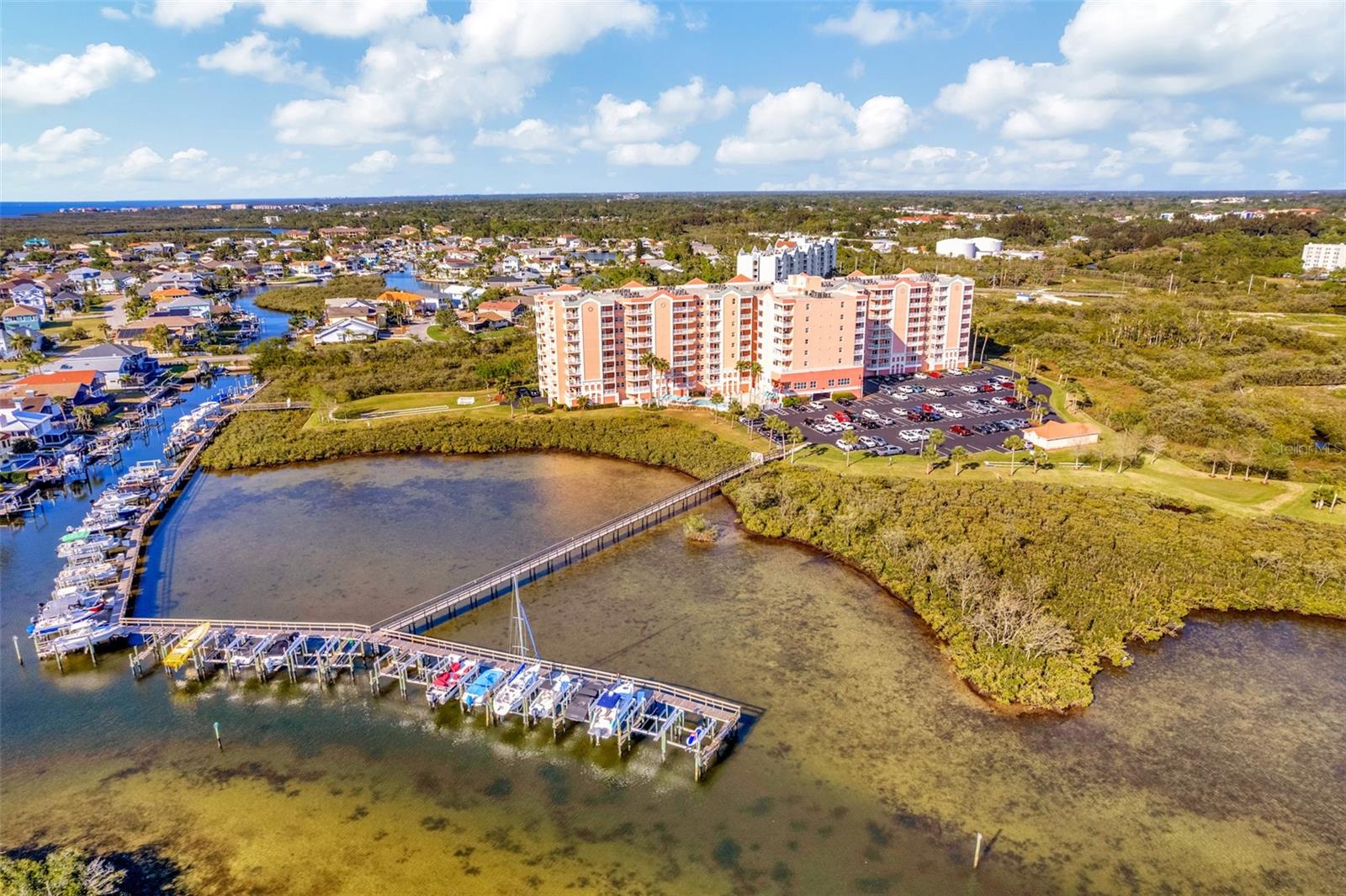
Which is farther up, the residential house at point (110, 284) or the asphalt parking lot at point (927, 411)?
the residential house at point (110, 284)

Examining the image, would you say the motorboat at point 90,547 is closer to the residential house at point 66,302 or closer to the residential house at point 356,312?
the residential house at point 356,312

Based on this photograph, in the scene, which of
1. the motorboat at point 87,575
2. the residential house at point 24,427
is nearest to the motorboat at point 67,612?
the motorboat at point 87,575

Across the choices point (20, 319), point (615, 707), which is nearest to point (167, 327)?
point (20, 319)

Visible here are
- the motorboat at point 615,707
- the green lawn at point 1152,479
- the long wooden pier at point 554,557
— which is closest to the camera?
the motorboat at point 615,707

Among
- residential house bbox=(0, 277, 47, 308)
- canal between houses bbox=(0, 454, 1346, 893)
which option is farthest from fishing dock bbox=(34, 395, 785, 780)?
residential house bbox=(0, 277, 47, 308)

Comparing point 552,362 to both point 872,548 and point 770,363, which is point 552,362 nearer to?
point 770,363

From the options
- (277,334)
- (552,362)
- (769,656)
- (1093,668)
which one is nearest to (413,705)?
(769,656)

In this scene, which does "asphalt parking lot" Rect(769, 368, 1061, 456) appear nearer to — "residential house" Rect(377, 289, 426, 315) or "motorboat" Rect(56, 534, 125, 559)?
"motorboat" Rect(56, 534, 125, 559)
